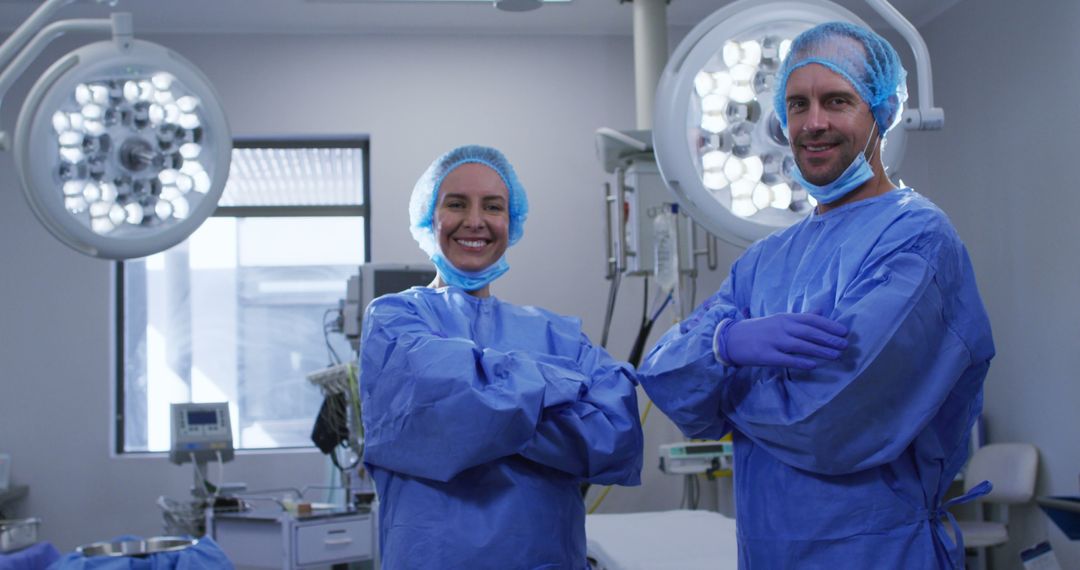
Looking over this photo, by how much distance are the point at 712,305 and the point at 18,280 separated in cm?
459

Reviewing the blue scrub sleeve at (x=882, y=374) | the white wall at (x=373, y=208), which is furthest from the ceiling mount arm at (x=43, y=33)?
the white wall at (x=373, y=208)

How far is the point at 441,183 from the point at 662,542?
1.12 meters

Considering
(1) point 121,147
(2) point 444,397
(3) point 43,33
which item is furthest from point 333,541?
(2) point 444,397

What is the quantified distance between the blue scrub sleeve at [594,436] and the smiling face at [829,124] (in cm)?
48

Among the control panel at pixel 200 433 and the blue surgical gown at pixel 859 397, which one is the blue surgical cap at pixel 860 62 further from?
the control panel at pixel 200 433

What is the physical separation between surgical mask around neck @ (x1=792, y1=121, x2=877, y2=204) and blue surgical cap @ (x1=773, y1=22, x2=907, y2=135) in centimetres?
4

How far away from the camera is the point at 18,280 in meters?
5.25

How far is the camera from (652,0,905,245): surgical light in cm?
230

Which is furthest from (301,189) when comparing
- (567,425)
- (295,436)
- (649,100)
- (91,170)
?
(567,425)

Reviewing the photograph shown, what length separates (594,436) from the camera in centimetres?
166

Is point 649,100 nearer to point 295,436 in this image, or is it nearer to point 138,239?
point 138,239

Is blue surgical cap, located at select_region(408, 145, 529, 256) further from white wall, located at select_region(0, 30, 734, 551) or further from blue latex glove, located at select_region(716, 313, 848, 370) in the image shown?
white wall, located at select_region(0, 30, 734, 551)

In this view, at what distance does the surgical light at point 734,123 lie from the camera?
90.5 inches

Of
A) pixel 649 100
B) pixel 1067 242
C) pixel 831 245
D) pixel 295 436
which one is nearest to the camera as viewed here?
pixel 831 245
